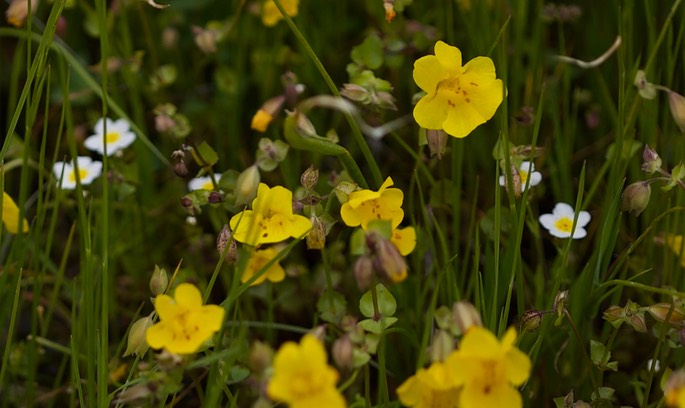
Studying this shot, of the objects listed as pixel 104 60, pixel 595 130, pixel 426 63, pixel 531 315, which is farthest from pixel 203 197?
pixel 595 130

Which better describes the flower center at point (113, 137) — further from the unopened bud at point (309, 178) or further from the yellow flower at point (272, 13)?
the unopened bud at point (309, 178)

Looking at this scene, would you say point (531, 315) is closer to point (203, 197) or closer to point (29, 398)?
point (203, 197)

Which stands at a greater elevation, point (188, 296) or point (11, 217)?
point (188, 296)

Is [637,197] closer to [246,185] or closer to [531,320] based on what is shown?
[531,320]

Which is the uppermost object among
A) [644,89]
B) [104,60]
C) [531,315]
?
[104,60]

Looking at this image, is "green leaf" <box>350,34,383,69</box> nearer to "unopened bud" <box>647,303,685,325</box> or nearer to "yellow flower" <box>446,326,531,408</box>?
"unopened bud" <box>647,303,685,325</box>

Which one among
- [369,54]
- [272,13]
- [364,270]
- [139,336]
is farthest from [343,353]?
[272,13]

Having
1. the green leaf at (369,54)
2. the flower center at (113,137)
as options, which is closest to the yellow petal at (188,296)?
the green leaf at (369,54)
